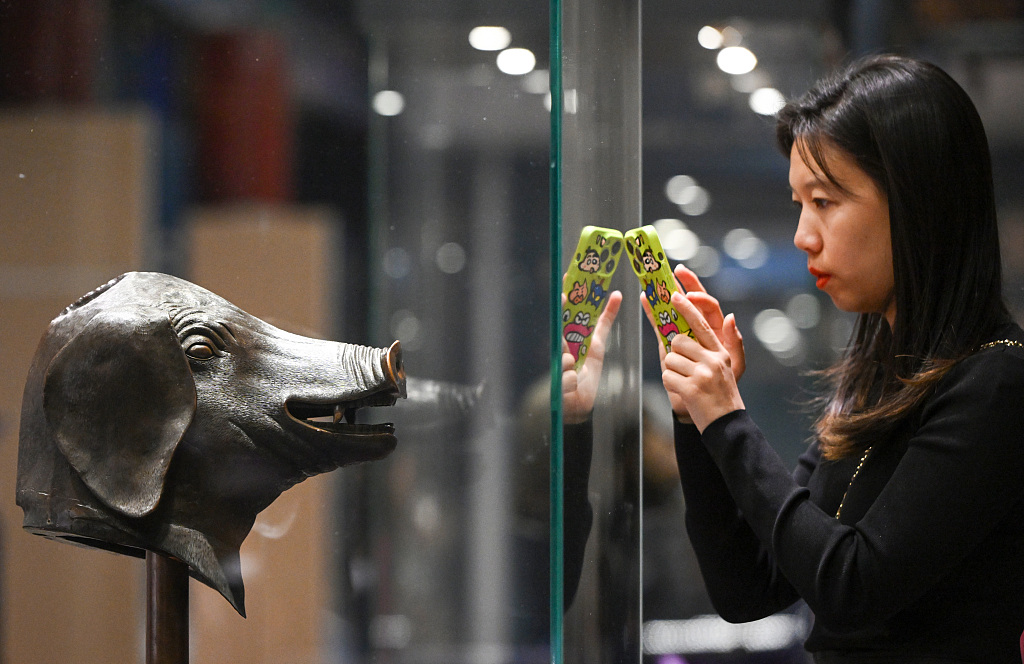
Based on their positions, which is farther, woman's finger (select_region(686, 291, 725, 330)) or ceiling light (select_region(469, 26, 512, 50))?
ceiling light (select_region(469, 26, 512, 50))

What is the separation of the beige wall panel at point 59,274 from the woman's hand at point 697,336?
29.7 inches

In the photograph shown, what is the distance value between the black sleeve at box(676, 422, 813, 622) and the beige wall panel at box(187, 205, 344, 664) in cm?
50

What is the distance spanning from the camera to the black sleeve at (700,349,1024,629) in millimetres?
825

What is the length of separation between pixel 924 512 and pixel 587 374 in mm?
322

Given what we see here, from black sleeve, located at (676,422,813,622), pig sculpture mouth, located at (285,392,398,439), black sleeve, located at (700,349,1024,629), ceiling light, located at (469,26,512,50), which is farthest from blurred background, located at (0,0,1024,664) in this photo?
black sleeve, located at (700,349,1024,629)

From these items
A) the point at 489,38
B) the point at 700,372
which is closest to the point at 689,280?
the point at 700,372

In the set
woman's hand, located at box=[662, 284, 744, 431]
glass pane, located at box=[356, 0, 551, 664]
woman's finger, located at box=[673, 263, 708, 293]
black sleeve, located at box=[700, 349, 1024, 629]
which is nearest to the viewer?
black sleeve, located at box=[700, 349, 1024, 629]

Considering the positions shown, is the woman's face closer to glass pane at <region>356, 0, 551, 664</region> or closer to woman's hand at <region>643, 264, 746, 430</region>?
woman's hand at <region>643, 264, 746, 430</region>

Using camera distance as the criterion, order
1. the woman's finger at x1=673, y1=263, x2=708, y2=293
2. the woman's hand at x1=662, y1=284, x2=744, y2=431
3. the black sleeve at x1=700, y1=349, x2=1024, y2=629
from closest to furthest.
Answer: the black sleeve at x1=700, y1=349, x2=1024, y2=629, the woman's hand at x1=662, y1=284, x2=744, y2=431, the woman's finger at x1=673, y1=263, x2=708, y2=293

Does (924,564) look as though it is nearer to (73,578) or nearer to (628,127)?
(628,127)

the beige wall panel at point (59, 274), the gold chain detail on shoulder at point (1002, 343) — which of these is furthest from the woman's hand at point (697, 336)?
the beige wall panel at point (59, 274)

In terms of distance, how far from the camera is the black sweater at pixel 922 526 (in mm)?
827

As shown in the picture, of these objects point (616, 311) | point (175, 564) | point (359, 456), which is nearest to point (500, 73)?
point (616, 311)

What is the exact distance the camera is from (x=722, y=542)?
42.1 inches
